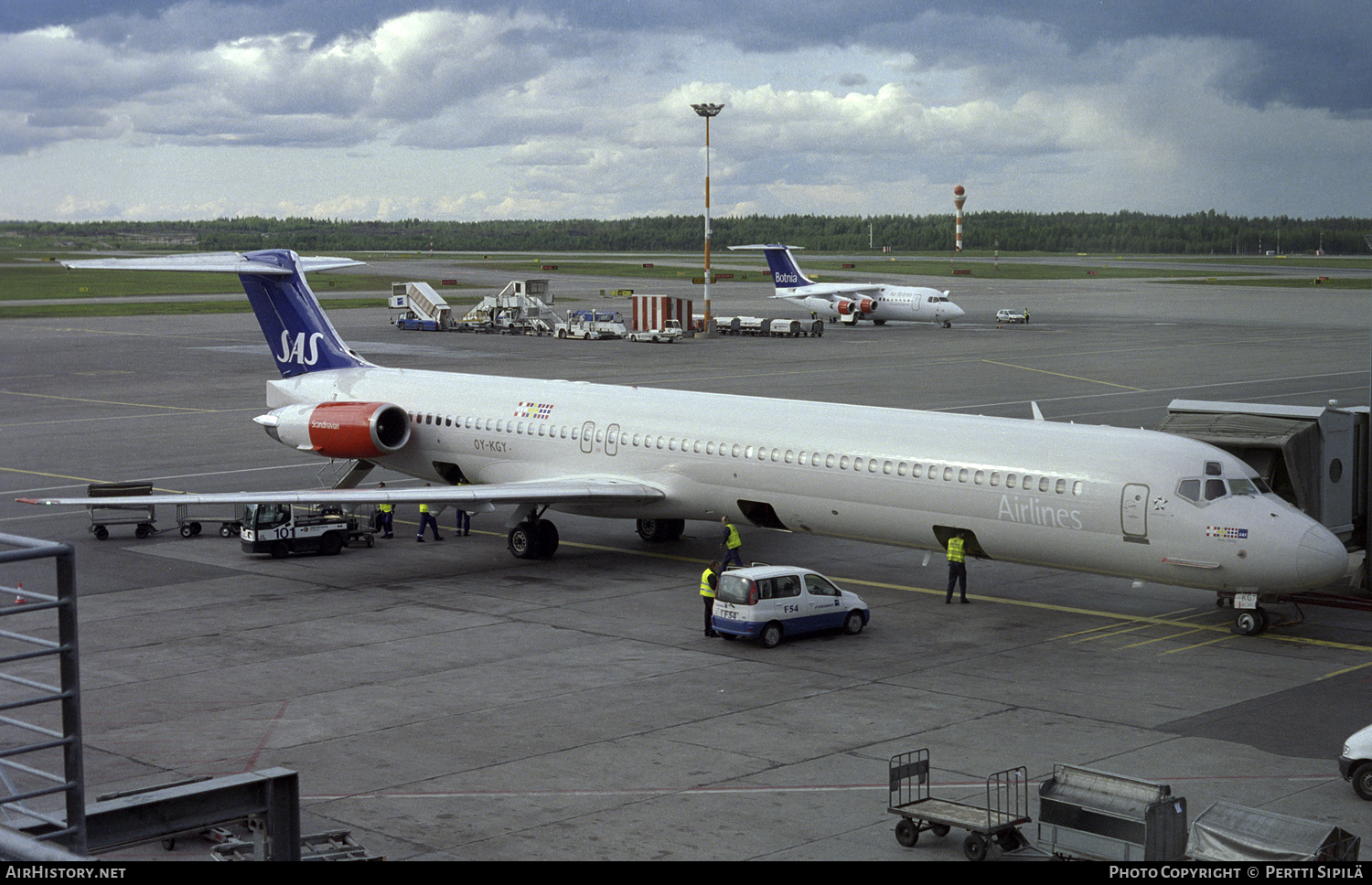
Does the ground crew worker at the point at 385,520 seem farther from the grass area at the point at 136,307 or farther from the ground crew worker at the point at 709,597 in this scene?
the grass area at the point at 136,307

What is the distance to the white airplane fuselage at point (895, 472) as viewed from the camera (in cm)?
2444

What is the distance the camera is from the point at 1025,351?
266 feet

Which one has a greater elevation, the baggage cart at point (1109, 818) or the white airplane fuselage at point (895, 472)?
the white airplane fuselage at point (895, 472)

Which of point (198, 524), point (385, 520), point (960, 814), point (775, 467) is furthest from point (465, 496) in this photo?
point (960, 814)

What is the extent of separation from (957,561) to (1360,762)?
10695mm

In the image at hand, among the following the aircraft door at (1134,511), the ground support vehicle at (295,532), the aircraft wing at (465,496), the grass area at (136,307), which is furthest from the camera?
the grass area at (136,307)

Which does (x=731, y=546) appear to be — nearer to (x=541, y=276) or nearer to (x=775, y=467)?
(x=775, y=467)

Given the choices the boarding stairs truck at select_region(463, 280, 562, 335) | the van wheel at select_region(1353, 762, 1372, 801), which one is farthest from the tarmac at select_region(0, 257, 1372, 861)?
the boarding stairs truck at select_region(463, 280, 562, 335)

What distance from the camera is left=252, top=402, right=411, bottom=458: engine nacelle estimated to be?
114 ft

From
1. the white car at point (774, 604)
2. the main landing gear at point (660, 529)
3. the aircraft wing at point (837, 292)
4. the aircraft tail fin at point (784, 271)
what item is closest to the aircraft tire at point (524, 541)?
the main landing gear at point (660, 529)

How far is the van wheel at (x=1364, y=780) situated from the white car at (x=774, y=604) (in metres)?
9.90

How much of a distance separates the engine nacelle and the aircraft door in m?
18.1

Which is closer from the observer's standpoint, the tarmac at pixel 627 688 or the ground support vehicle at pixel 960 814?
the ground support vehicle at pixel 960 814

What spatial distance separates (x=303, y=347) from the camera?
38594 mm
